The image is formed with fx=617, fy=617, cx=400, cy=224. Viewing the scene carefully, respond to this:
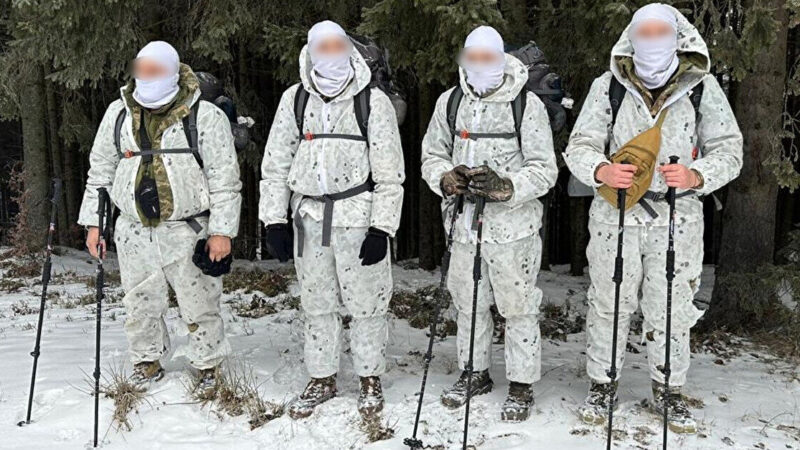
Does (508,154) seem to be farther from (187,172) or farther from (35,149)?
(35,149)

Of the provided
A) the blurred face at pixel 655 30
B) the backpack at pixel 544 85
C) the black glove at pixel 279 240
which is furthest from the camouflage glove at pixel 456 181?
the blurred face at pixel 655 30

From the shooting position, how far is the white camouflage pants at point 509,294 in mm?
4465

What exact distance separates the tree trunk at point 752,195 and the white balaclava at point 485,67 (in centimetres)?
347

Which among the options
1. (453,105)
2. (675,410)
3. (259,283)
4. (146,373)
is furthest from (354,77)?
(259,283)

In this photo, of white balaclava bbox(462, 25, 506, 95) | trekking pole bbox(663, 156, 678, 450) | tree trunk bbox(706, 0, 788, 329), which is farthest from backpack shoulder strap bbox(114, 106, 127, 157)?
tree trunk bbox(706, 0, 788, 329)

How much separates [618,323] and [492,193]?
4.34 ft

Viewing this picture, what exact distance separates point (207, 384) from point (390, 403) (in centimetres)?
148

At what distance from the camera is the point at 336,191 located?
14.8 feet

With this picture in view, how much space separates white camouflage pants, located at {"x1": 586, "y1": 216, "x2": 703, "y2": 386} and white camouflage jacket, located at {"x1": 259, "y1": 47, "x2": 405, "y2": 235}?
5.00 feet

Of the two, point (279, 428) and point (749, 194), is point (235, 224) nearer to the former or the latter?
point (279, 428)

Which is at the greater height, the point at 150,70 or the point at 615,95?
the point at 150,70

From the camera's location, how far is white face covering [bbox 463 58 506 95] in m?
4.39

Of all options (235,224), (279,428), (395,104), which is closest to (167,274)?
(235,224)

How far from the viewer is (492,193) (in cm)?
424
